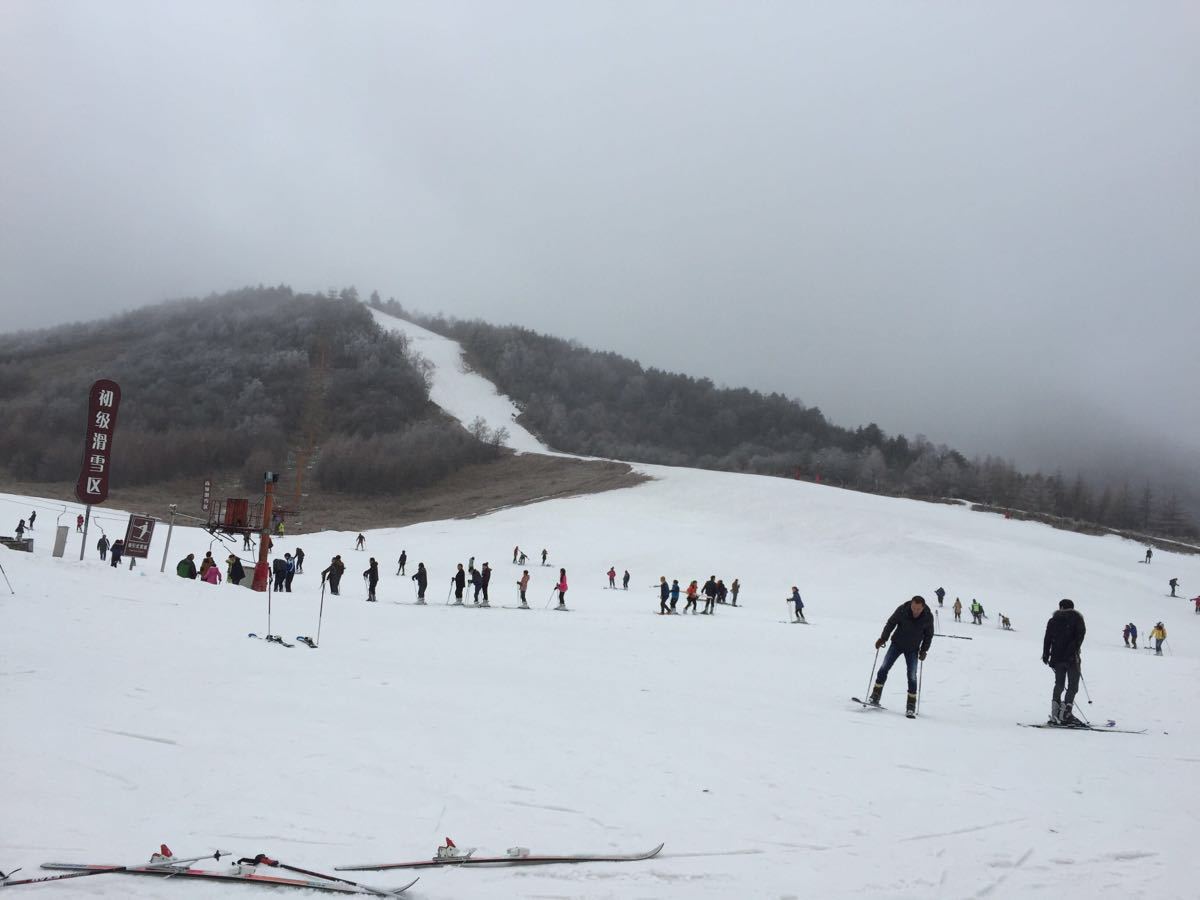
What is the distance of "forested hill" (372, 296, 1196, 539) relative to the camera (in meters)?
94.6

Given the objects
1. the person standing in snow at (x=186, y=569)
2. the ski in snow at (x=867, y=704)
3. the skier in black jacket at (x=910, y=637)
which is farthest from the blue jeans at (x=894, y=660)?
the person standing in snow at (x=186, y=569)

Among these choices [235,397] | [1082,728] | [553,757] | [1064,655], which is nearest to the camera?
[553,757]

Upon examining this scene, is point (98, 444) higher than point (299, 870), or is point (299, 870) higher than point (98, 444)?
point (98, 444)

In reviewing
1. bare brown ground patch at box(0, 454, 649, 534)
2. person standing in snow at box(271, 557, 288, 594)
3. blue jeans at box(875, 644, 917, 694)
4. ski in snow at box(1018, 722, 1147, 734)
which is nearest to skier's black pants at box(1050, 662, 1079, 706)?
ski in snow at box(1018, 722, 1147, 734)

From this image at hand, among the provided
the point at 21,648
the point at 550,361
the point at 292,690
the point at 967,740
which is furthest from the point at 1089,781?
the point at 550,361

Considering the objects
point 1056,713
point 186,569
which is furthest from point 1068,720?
point 186,569

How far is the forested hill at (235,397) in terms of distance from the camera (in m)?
75.2

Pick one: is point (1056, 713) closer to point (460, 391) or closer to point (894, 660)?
point (894, 660)

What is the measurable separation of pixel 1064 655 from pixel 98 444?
19.1 metres

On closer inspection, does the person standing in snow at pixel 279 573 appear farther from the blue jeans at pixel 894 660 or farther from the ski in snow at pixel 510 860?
the ski in snow at pixel 510 860

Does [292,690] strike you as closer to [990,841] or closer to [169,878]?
[169,878]

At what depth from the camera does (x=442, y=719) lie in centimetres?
727

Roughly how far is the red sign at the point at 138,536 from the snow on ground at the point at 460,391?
202 ft

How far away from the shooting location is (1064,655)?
9859 mm
